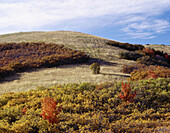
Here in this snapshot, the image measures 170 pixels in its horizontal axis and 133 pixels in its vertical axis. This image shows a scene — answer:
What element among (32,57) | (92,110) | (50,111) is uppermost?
(32,57)

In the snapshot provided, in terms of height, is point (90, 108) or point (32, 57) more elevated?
point (32, 57)

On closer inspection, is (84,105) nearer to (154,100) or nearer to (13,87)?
(154,100)

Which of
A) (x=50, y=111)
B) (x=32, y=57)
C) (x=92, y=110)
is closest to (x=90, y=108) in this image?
(x=92, y=110)

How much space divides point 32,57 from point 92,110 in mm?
13205

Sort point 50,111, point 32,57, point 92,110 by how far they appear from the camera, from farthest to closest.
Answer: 1. point 32,57
2. point 92,110
3. point 50,111

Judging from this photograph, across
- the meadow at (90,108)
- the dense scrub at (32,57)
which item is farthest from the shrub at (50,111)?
the dense scrub at (32,57)

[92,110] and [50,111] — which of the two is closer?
[50,111]

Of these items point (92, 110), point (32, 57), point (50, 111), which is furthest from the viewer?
point (32, 57)

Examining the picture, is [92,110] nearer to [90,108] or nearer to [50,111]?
[90,108]

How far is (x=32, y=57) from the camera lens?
715 inches

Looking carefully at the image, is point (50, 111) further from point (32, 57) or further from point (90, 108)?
point (32, 57)

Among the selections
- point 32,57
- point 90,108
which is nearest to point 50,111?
point 90,108

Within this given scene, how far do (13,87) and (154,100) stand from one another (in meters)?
7.95

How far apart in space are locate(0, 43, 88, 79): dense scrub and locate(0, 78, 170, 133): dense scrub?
7.07 m
